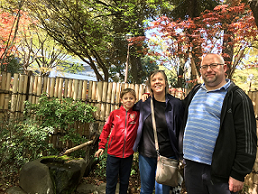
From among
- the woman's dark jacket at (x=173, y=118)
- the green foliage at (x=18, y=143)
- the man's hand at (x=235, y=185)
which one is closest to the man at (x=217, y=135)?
the man's hand at (x=235, y=185)

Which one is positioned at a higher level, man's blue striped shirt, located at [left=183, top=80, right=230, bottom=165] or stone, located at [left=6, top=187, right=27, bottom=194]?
man's blue striped shirt, located at [left=183, top=80, right=230, bottom=165]

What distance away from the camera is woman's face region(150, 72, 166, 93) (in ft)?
7.17

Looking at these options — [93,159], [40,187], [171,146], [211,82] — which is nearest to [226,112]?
[211,82]

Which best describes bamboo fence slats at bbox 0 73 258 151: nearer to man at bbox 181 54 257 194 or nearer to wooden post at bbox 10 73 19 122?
wooden post at bbox 10 73 19 122

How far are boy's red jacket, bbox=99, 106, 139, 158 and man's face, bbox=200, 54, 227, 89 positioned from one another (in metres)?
1.24

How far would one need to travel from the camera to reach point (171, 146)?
2076 mm

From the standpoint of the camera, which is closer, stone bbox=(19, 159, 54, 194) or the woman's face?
the woman's face

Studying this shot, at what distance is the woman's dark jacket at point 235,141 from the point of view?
1471 millimetres

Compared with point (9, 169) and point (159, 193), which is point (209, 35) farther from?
point (9, 169)

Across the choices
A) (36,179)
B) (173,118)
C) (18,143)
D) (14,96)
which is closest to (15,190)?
(36,179)

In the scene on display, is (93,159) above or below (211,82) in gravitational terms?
below

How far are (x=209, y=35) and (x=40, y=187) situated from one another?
5.18 metres

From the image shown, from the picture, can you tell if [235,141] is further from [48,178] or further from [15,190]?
[15,190]

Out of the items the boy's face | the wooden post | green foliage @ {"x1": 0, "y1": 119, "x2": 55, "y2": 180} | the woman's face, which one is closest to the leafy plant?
green foliage @ {"x1": 0, "y1": 119, "x2": 55, "y2": 180}
